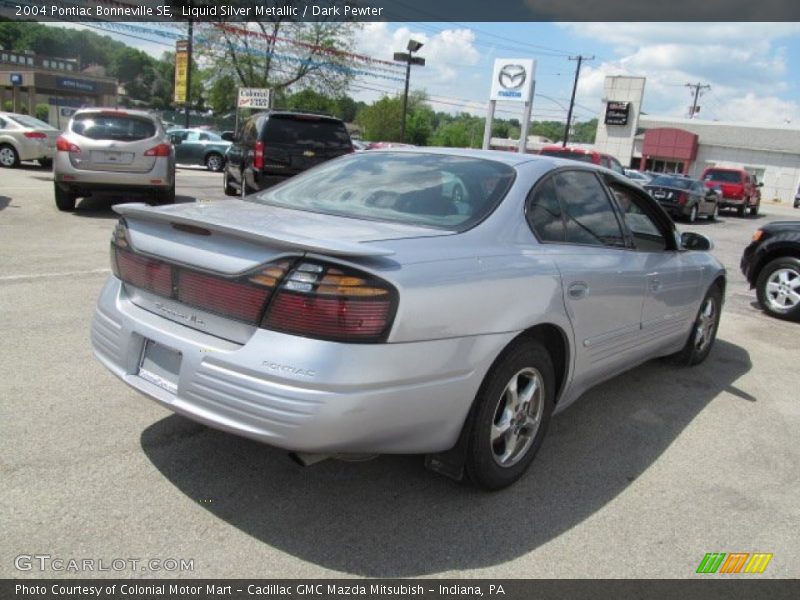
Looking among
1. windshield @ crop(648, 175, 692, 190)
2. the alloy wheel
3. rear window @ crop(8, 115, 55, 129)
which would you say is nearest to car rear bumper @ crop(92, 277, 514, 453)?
the alloy wheel

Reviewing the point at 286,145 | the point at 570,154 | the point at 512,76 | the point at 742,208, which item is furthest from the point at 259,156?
the point at 742,208

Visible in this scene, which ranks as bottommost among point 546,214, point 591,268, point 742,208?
point 742,208

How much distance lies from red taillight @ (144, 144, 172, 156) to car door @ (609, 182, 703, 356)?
7.85 metres

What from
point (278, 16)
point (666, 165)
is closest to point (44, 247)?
point (278, 16)

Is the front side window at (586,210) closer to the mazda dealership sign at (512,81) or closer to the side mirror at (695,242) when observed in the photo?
the side mirror at (695,242)

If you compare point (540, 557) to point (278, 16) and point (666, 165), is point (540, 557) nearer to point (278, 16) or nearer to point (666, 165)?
point (278, 16)

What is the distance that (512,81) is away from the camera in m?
23.6

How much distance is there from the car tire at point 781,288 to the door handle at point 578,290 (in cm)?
539

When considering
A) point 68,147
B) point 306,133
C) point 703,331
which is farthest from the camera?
point 306,133

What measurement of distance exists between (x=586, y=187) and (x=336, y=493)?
2257 mm

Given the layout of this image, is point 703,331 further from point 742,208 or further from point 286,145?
point 742,208

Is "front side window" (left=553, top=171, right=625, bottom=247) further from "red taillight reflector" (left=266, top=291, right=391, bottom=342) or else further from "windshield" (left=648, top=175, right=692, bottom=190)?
"windshield" (left=648, top=175, right=692, bottom=190)

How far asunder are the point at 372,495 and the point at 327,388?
2.99ft
